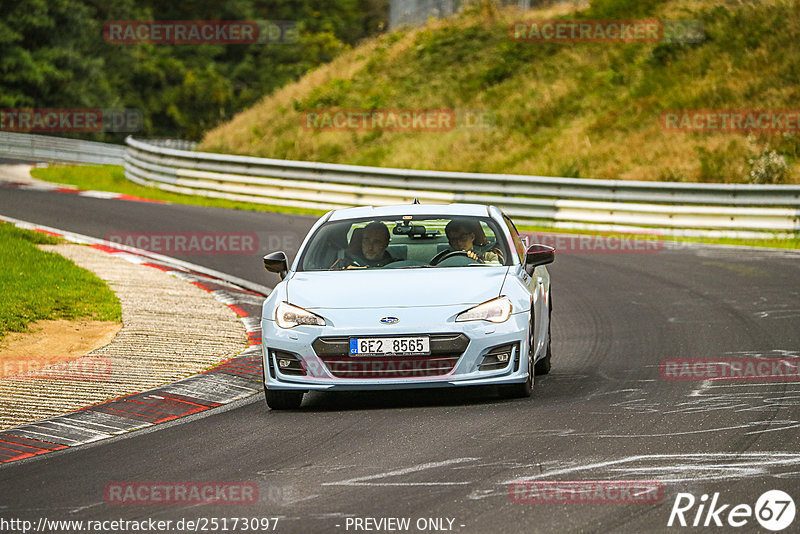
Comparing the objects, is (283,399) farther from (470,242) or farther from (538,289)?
(538,289)

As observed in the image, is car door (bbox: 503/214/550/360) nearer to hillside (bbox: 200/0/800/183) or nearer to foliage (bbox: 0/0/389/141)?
hillside (bbox: 200/0/800/183)

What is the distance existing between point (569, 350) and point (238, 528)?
19.4 feet

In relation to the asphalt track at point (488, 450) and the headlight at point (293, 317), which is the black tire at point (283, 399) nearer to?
the asphalt track at point (488, 450)

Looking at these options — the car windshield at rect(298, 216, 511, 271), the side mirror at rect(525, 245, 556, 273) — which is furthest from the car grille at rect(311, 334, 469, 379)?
the side mirror at rect(525, 245, 556, 273)

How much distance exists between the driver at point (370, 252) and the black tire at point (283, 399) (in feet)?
4.22

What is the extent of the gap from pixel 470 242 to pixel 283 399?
A: 2111 millimetres

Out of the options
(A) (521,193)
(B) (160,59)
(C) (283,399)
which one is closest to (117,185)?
(A) (521,193)

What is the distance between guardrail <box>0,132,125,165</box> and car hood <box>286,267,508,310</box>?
3942 centimetres

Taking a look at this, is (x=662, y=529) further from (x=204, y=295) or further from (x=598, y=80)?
(x=598, y=80)

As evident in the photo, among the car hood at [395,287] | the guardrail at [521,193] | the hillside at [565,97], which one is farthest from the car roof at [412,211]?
the hillside at [565,97]

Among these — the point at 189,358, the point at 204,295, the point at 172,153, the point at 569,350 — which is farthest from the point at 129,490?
the point at 172,153

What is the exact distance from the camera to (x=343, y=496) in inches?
249

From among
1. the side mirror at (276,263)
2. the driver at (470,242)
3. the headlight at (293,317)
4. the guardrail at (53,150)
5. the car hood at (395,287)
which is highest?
the guardrail at (53,150)

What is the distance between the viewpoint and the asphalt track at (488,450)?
19.9ft
